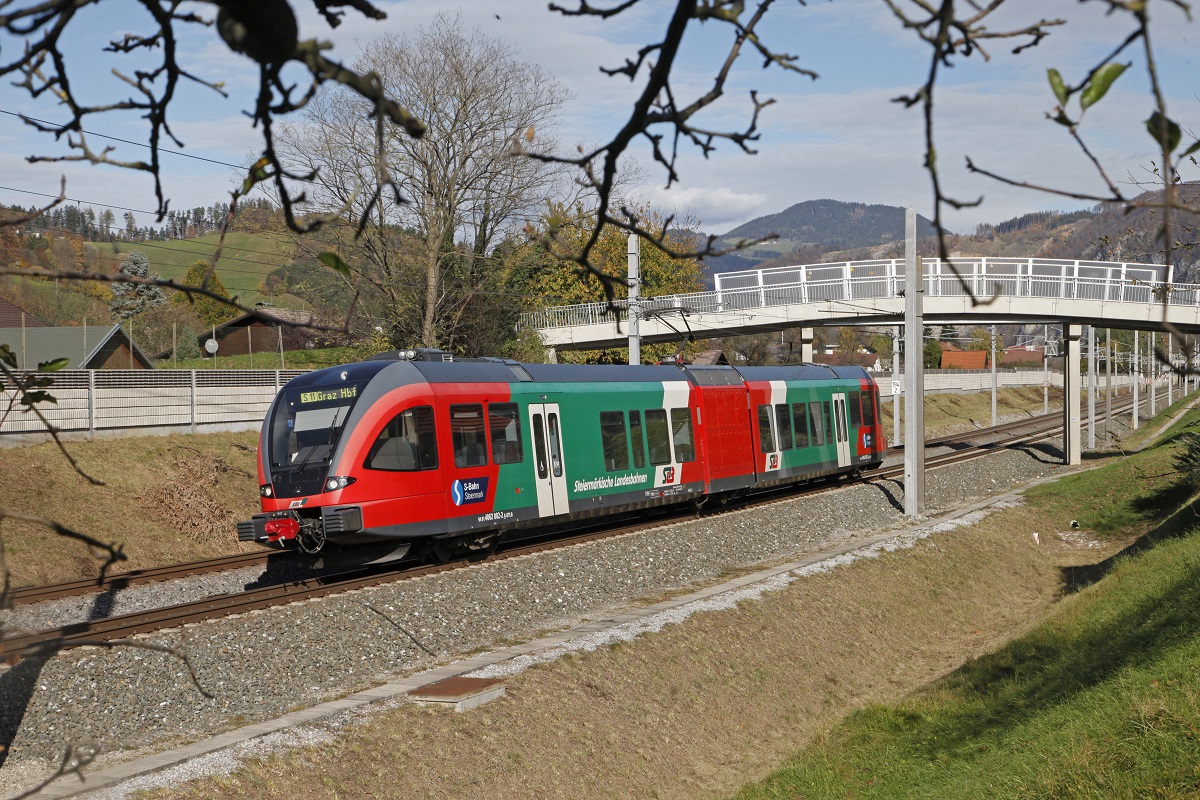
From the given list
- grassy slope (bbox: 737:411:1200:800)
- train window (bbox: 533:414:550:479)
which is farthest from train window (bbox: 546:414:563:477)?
grassy slope (bbox: 737:411:1200:800)

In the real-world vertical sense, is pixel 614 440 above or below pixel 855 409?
above

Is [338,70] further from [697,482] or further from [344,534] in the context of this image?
[697,482]

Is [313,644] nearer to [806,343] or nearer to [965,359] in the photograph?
[806,343]

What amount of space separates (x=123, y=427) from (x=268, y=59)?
2597cm

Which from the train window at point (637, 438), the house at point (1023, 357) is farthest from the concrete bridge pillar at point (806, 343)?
the house at point (1023, 357)

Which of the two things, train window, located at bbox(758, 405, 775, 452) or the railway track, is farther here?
train window, located at bbox(758, 405, 775, 452)

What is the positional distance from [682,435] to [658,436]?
3.23ft

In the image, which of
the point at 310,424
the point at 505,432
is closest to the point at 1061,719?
the point at 505,432

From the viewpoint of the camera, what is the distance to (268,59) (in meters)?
2.54

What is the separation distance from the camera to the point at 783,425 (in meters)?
26.5

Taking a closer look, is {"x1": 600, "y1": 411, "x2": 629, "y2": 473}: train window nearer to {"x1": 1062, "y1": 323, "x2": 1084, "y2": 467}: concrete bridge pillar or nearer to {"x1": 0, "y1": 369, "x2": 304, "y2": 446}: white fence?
{"x1": 0, "y1": 369, "x2": 304, "y2": 446}: white fence

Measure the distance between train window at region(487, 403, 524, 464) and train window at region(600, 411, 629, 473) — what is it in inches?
96.9

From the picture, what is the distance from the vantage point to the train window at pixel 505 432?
17.1m

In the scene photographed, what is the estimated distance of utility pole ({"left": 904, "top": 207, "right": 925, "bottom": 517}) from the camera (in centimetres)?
2634
